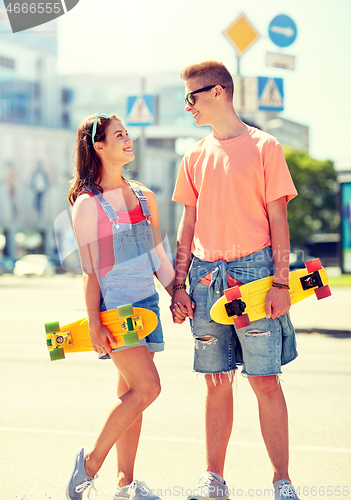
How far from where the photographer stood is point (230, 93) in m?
3.11

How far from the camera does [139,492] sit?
2.92 meters

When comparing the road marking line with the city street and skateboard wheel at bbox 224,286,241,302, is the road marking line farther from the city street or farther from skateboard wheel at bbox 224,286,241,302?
skateboard wheel at bbox 224,286,241,302

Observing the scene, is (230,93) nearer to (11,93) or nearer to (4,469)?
(4,469)

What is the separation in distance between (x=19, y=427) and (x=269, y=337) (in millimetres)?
2280

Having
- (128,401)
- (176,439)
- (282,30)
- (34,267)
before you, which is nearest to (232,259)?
(128,401)

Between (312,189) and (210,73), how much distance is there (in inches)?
2341

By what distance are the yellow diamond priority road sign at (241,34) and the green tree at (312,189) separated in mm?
49040

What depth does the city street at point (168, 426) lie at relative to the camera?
3312 millimetres

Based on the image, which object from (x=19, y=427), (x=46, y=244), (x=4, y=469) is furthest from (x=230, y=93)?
(x=46, y=244)

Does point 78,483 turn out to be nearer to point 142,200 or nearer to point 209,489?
point 209,489

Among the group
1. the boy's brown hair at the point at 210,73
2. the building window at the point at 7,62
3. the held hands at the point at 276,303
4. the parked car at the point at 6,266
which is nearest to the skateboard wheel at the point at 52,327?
the held hands at the point at 276,303

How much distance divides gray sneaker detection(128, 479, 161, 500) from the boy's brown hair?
1983 mm

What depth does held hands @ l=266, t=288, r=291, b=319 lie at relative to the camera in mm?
2887

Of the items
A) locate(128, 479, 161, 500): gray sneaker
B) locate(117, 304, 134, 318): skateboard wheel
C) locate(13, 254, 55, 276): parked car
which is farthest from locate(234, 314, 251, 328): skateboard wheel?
locate(13, 254, 55, 276): parked car
